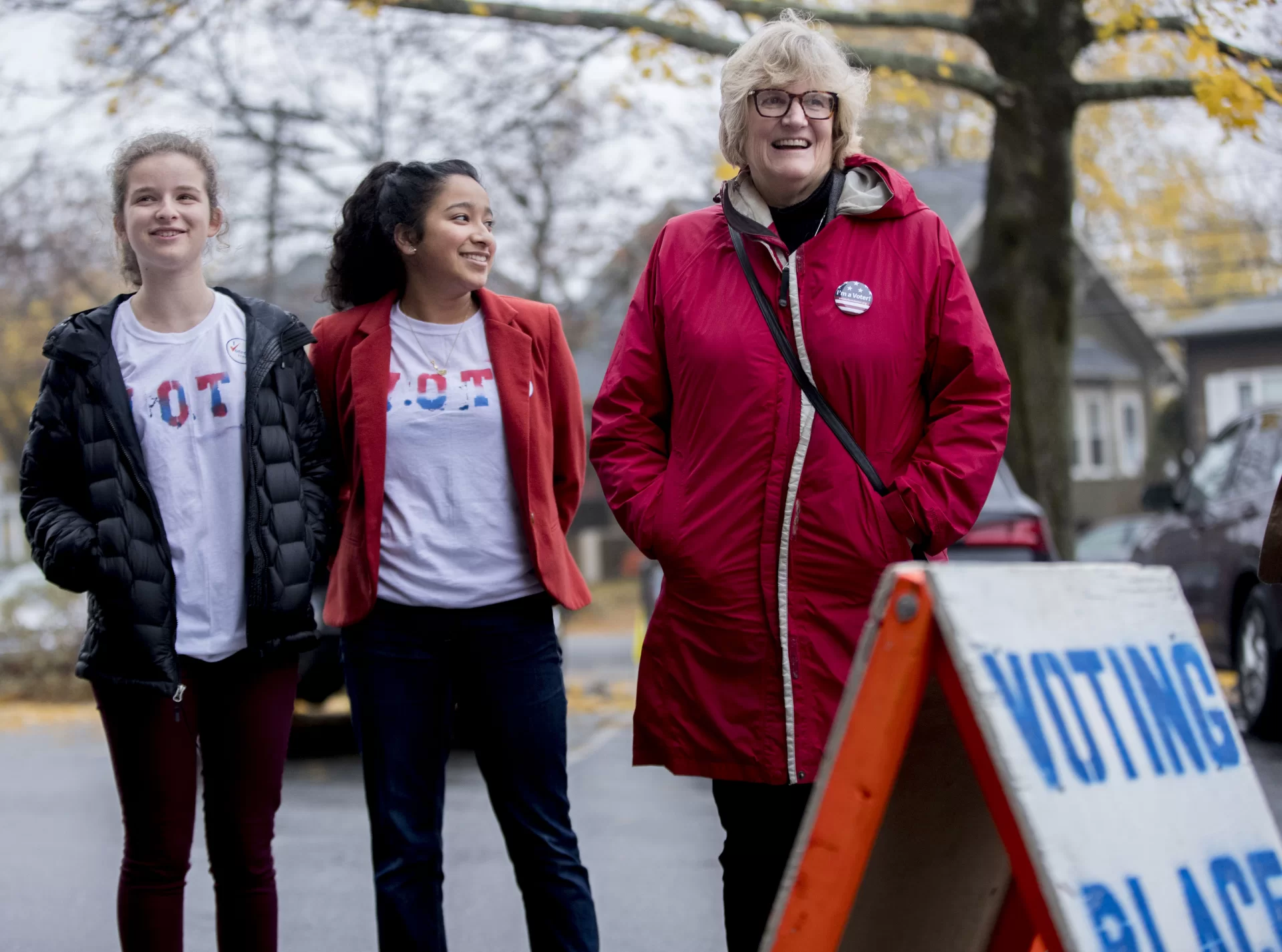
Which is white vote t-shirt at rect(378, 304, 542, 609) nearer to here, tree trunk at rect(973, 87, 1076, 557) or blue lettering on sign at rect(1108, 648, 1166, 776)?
blue lettering on sign at rect(1108, 648, 1166, 776)

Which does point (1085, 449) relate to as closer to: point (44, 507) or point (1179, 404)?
point (1179, 404)

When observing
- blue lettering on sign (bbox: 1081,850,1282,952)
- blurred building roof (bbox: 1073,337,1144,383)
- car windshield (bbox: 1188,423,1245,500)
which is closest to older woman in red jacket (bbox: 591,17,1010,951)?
blue lettering on sign (bbox: 1081,850,1282,952)

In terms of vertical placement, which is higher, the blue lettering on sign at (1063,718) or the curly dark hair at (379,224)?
the curly dark hair at (379,224)

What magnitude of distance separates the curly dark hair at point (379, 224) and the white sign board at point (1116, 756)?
73.3 inches

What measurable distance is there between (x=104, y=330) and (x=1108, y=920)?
7.89 ft

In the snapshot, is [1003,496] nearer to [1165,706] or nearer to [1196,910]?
[1165,706]

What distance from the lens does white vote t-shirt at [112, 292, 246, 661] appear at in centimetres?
333

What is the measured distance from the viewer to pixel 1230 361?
128 ft

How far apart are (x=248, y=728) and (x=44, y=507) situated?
65 centimetres

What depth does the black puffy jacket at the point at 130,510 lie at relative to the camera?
10.7 feet

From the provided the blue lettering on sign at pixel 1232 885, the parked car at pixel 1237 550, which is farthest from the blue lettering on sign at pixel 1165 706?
the parked car at pixel 1237 550

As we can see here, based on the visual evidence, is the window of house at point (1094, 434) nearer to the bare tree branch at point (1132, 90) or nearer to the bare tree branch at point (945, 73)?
the bare tree branch at point (1132, 90)

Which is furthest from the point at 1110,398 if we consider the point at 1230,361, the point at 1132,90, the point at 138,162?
the point at 138,162

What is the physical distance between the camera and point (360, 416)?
11.5 ft
